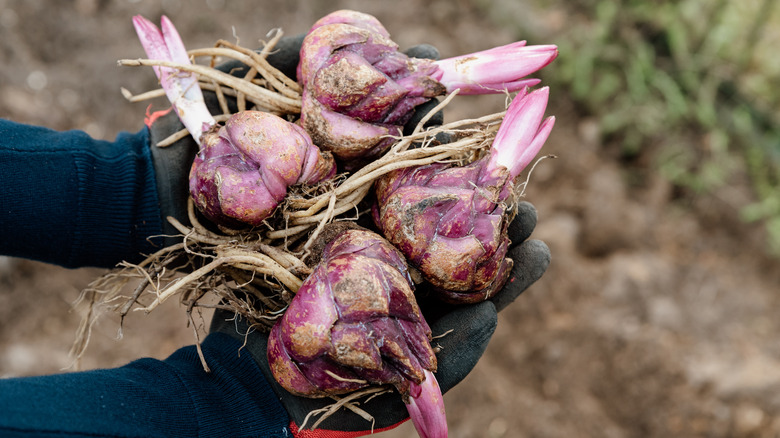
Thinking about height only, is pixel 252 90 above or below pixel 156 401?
above

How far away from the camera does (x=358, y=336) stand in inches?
48.9

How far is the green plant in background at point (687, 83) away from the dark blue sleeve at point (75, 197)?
2349mm

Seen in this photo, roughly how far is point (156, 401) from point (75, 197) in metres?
0.68

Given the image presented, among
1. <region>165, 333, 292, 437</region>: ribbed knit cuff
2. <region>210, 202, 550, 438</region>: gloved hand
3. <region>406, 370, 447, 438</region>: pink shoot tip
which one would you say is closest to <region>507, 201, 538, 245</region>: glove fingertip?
<region>210, 202, 550, 438</region>: gloved hand

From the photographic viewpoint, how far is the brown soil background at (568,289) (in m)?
2.49

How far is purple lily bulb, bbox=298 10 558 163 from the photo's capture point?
57.6 inches

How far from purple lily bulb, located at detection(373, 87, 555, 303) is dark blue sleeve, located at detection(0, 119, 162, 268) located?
759 millimetres

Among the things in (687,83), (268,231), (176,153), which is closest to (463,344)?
(268,231)

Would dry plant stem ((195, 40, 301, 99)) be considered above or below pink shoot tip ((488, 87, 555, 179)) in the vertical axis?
above

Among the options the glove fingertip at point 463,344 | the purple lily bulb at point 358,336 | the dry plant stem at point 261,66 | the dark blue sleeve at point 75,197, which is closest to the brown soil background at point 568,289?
the dark blue sleeve at point 75,197

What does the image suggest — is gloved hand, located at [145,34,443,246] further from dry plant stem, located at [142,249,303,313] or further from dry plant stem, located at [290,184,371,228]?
dry plant stem, located at [142,249,303,313]

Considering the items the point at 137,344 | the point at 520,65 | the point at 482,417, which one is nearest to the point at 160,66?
the point at 520,65

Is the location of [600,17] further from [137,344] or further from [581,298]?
[137,344]

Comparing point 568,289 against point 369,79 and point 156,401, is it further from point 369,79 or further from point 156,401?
point 156,401
